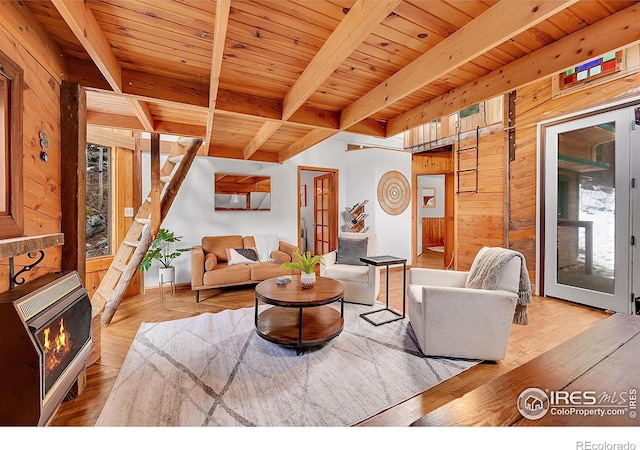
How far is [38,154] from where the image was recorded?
60.8 inches

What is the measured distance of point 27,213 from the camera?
1448mm

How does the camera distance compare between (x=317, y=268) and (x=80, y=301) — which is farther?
(x=317, y=268)

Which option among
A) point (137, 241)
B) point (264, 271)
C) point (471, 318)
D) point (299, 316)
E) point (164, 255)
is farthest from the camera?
point (164, 255)

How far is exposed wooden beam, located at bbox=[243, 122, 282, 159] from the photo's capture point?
3.04 metres

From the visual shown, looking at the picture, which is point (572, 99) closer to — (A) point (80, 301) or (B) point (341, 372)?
(B) point (341, 372)

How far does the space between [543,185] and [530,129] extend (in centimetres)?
84

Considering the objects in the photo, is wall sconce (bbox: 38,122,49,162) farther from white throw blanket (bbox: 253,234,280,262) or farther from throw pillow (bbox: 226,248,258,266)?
white throw blanket (bbox: 253,234,280,262)

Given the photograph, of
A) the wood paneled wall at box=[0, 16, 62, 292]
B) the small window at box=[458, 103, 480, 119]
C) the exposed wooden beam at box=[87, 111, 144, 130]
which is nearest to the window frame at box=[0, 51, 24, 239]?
the wood paneled wall at box=[0, 16, 62, 292]

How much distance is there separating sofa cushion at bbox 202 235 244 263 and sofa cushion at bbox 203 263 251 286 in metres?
0.35

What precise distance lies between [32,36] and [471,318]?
10.9 ft

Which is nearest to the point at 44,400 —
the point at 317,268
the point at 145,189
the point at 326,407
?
the point at 326,407

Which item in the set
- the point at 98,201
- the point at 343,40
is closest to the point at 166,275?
the point at 98,201

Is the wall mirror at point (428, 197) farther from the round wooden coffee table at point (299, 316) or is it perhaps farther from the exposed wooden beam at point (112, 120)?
the exposed wooden beam at point (112, 120)

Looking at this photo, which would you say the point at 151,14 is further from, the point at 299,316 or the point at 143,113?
the point at 299,316
